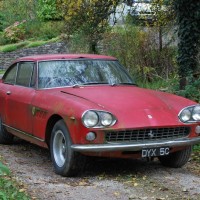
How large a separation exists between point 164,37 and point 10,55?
1177 cm

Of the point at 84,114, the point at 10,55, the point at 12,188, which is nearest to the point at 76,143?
the point at 84,114

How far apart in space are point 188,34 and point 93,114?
697cm

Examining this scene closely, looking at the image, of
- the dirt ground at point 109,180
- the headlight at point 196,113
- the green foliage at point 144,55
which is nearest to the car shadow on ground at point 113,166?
the dirt ground at point 109,180

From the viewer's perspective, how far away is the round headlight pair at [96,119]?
5.96 metres

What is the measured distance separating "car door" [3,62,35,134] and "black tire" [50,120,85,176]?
2.45 feet

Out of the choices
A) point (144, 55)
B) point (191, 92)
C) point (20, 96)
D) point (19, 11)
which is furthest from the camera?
point (19, 11)

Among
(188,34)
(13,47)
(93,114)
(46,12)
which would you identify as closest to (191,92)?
(188,34)

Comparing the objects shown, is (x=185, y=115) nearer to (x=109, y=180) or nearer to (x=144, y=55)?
(x=109, y=180)

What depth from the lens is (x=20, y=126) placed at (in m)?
7.52

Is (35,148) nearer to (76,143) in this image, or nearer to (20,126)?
(20,126)

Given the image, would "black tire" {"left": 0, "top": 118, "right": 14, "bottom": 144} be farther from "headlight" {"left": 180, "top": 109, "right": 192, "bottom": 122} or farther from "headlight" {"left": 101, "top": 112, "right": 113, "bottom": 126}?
"headlight" {"left": 180, "top": 109, "right": 192, "bottom": 122}

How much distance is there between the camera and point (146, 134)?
6.17 metres

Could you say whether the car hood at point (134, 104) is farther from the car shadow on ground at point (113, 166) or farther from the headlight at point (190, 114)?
the car shadow on ground at point (113, 166)

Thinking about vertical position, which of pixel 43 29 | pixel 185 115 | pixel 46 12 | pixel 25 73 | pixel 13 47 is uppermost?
pixel 46 12
